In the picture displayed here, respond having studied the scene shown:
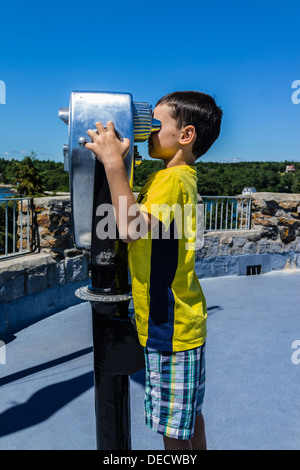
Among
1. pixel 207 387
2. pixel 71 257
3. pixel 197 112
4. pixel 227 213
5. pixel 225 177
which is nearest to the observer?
pixel 197 112

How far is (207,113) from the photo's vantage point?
118 centimetres

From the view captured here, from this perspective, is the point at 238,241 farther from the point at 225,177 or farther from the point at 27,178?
the point at 27,178

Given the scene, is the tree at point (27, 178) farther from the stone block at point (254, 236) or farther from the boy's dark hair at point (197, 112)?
the boy's dark hair at point (197, 112)

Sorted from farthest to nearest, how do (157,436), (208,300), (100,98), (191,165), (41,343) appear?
(208,300)
(41,343)
(157,436)
(191,165)
(100,98)

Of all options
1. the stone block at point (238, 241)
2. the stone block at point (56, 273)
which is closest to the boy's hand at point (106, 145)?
the stone block at point (56, 273)

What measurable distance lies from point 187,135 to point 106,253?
0.40 m

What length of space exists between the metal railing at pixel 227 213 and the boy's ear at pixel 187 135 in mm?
3857

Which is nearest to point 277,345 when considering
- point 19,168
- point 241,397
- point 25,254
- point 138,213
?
point 241,397

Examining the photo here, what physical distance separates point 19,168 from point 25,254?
1132 inches

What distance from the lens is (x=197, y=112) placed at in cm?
117

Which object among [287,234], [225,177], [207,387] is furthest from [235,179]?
[207,387]

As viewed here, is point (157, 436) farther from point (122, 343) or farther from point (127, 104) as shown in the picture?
point (127, 104)

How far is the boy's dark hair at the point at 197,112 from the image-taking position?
3.84 ft

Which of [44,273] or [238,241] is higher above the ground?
[238,241]
